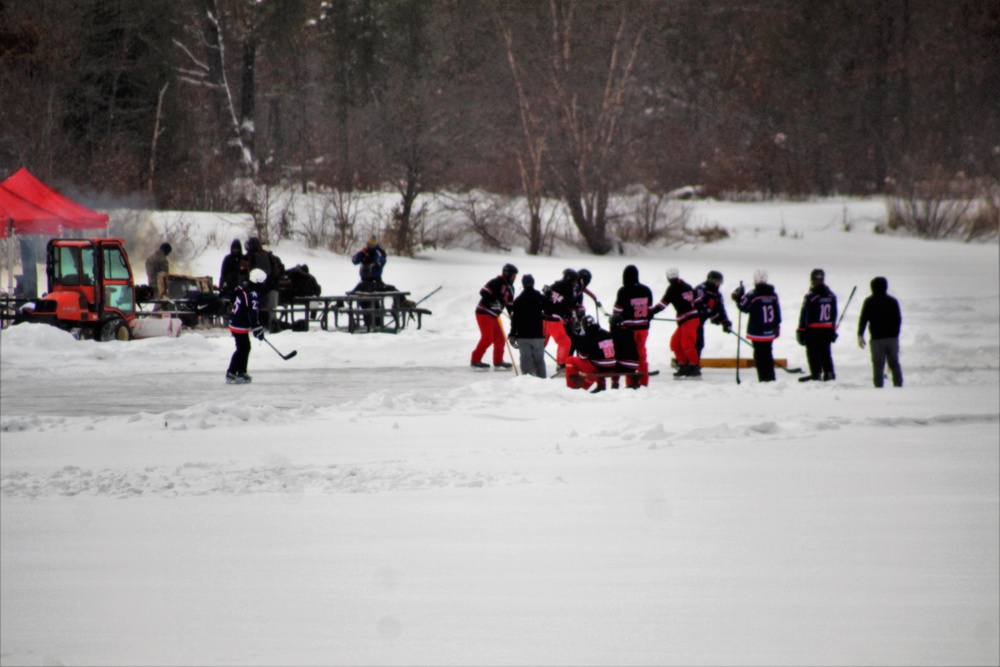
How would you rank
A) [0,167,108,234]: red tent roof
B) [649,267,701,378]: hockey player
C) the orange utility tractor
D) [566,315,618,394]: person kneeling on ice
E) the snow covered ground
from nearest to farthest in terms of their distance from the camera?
the snow covered ground → [566,315,618,394]: person kneeling on ice → [649,267,701,378]: hockey player → the orange utility tractor → [0,167,108,234]: red tent roof

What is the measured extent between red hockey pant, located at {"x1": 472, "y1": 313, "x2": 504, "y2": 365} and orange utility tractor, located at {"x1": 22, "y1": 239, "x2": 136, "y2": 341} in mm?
6188

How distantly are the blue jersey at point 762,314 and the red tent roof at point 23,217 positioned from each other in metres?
13.2

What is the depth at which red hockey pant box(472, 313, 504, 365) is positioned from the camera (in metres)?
14.9

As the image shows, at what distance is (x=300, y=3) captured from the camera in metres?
27.5

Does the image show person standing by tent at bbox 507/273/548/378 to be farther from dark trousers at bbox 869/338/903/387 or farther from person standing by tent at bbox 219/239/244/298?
person standing by tent at bbox 219/239/244/298

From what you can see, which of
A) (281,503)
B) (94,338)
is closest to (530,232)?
(94,338)

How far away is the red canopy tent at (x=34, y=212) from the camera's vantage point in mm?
20578

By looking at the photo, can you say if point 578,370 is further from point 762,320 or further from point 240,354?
point 240,354

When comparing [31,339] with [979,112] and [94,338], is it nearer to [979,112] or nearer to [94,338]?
[94,338]

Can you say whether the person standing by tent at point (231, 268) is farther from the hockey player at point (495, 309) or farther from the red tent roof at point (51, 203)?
the hockey player at point (495, 309)

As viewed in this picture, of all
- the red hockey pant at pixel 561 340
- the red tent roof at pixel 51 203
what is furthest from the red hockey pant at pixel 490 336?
the red tent roof at pixel 51 203

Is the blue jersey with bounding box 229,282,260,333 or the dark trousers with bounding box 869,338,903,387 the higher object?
the blue jersey with bounding box 229,282,260,333

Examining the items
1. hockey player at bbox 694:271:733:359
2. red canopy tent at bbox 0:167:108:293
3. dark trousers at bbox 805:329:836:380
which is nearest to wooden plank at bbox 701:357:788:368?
hockey player at bbox 694:271:733:359

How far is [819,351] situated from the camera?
43.5ft
